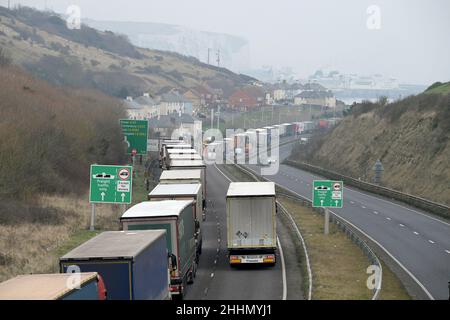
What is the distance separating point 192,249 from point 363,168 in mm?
65951

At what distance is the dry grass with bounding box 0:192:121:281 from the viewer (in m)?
33.0

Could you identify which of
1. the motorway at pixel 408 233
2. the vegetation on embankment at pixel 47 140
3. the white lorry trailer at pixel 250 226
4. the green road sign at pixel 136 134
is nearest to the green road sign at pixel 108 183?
the vegetation on embankment at pixel 47 140

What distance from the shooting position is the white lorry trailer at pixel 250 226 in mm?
34938

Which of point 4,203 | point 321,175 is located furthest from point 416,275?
point 321,175

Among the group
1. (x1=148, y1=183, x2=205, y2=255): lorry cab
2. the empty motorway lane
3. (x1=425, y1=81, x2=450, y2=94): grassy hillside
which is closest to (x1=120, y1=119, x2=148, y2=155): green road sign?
the empty motorway lane

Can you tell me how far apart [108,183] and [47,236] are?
3590 millimetres

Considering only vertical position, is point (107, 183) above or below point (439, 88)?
below

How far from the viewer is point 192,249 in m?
32.5

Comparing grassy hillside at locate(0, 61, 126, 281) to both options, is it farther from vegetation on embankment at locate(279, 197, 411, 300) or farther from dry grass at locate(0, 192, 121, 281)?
vegetation on embankment at locate(279, 197, 411, 300)

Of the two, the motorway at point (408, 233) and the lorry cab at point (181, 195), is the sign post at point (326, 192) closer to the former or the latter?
the motorway at point (408, 233)

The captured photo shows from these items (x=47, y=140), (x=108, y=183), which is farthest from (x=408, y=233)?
(x=47, y=140)

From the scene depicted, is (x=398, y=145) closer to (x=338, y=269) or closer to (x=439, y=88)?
(x=439, y=88)

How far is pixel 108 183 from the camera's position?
42.2 meters

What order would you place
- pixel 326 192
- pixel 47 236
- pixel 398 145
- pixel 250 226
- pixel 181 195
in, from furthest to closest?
pixel 398 145
pixel 326 192
pixel 47 236
pixel 181 195
pixel 250 226
